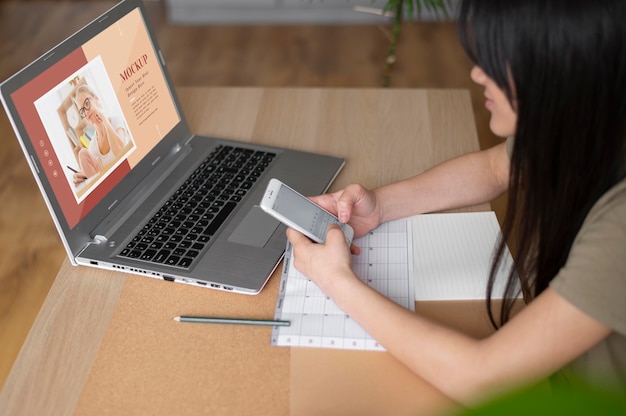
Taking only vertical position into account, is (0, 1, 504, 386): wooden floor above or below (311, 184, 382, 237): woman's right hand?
below

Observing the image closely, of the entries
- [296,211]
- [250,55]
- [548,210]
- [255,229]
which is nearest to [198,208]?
[255,229]

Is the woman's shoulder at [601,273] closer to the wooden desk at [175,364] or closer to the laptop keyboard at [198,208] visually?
the wooden desk at [175,364]

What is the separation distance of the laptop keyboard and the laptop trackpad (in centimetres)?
3

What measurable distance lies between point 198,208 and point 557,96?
59cm

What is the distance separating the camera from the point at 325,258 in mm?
918

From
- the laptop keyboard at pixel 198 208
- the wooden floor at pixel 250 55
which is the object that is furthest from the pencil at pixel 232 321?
the wooden floor at pixel 250 55

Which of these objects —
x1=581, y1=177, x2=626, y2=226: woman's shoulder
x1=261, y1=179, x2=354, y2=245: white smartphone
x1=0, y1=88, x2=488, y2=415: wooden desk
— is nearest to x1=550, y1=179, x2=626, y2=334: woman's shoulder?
x1=581, y1=177, x2=626, y2=226: woman's shoulder

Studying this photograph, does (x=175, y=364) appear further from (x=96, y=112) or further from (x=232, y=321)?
(x=96, y=112)

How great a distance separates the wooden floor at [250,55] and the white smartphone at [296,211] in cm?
147

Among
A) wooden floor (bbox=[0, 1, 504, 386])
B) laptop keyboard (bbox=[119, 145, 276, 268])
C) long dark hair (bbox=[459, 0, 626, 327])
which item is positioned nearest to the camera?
long dark hair (bbox=[459, 0, 626, 327])

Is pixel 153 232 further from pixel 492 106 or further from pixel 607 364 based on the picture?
pixel 607 364

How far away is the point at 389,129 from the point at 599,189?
58 cm

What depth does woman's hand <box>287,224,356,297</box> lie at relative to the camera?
898 millimetres

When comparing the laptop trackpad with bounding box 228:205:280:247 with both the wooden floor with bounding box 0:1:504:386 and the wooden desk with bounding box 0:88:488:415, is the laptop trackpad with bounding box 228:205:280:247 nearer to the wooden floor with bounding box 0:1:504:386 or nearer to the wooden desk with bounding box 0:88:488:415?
the wooden desk with bounding box 0:88:488:415
